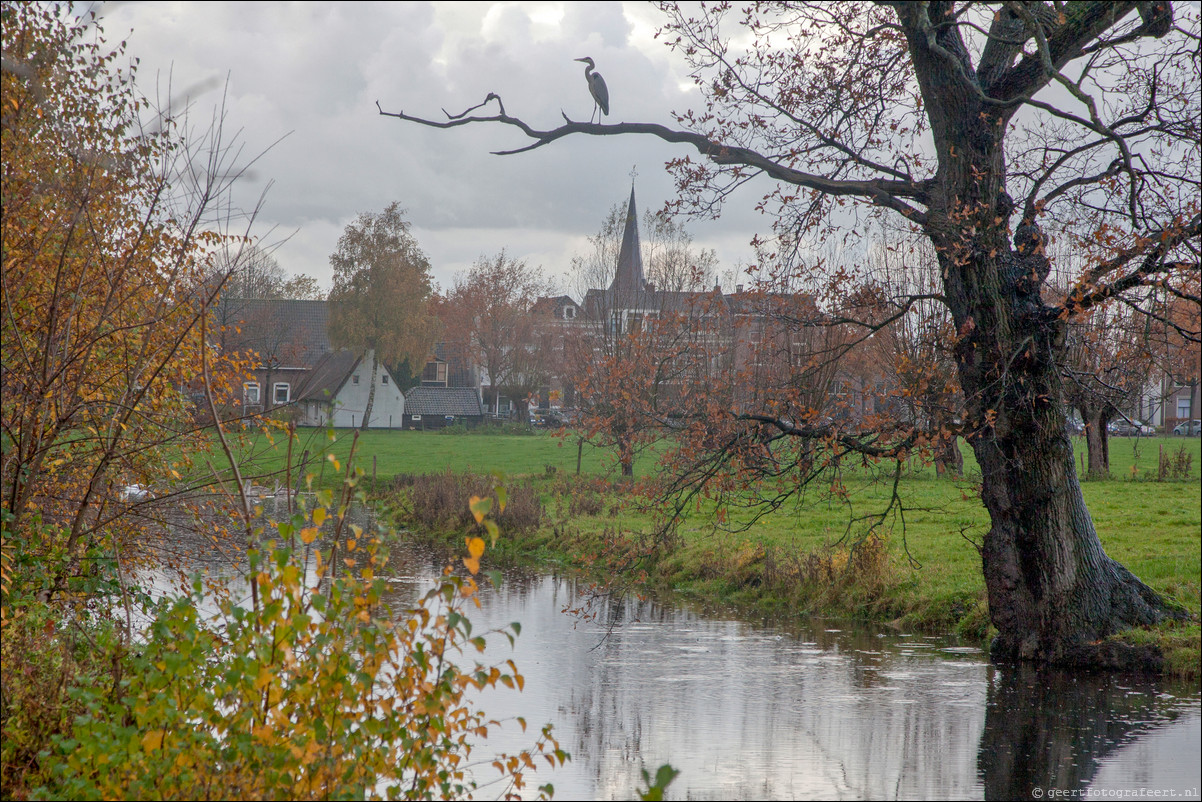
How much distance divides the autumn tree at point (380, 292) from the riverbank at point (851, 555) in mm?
32273

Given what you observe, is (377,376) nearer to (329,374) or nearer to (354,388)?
(354,388)

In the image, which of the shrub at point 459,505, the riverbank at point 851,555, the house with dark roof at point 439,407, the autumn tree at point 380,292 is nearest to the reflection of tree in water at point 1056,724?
the riverbank at point 851,555

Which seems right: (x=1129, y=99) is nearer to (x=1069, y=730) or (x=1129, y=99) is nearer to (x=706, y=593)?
(x=1069, y=730)

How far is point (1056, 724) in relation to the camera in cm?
819

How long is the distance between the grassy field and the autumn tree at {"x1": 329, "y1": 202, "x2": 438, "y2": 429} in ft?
99.3

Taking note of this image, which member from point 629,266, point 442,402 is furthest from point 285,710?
point 442,402

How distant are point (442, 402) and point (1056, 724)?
A: 2280 inches

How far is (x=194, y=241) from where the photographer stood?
8.77 meters

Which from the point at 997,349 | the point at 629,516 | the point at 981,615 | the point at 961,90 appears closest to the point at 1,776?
the point at 997,349

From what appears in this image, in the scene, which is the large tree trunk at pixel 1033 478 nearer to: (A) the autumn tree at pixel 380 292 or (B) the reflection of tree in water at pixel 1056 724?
(B) the reflection of tree in water at pixel 1056 724

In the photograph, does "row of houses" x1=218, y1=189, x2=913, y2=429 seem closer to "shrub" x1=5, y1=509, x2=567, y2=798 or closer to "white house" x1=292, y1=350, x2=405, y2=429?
"white house" x1=292, y1=350, x2=405, y2=429

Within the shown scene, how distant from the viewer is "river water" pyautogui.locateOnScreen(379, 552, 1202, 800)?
281 inches

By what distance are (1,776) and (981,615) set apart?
31.6ft

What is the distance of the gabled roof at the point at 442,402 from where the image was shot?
6359cm
